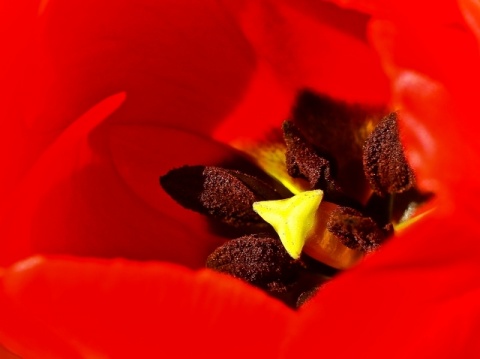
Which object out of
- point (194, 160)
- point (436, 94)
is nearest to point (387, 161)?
point (194, 160)

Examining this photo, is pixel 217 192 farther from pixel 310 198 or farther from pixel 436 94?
pixel 436 94

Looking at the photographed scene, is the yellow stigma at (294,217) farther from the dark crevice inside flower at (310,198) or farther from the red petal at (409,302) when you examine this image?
the red petal at (409,302)

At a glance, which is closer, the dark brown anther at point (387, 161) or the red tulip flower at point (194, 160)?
the red tulip flower at point (194, 160)

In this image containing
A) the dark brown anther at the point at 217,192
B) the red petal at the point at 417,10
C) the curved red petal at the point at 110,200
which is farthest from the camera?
the dark brown anther at the point at 217,192

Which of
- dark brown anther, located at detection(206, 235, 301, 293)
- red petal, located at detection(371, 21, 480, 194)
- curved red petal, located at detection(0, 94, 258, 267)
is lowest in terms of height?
dark brown anther, located at detection(206, 235, 301, 293)

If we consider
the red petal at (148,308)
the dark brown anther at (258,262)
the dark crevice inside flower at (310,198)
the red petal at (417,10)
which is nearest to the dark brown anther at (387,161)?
the dark crevice inside flower at (310,198)

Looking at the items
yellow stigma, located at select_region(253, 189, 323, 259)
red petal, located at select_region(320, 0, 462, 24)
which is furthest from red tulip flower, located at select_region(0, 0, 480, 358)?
yellow stigma, located at select_region(253, 189, 323, 259)

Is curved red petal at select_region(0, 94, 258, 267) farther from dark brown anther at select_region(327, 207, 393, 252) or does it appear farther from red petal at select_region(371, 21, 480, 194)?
red petal at select_region(371, 21, 480, 194)
